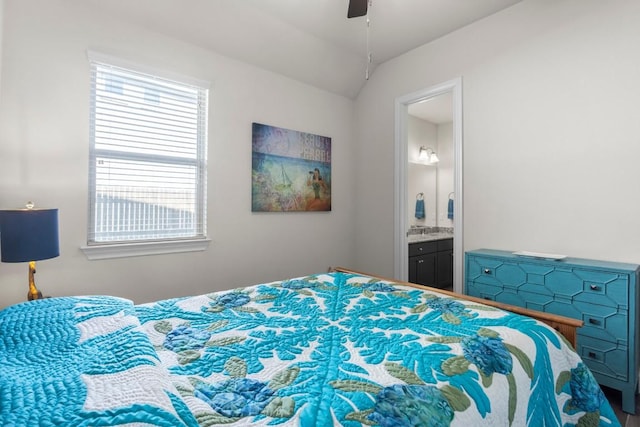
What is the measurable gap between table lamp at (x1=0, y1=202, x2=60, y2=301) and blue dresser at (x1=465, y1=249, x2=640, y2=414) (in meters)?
3.02

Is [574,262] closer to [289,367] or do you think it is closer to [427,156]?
[289,367]

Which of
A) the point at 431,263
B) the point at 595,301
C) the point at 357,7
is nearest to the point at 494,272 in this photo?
the point at 595,301

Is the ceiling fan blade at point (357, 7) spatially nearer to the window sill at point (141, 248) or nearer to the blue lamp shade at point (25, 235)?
the window sill at point (141, 248)

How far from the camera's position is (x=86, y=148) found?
2.21 m

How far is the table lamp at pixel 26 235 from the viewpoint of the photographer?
5.43 ft

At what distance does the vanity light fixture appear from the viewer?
485cm

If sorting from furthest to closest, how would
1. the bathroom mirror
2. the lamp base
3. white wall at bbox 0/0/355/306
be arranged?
1. the bathroom mirror
2. white wall at bbox 0/0/355/306
3. the lamp base

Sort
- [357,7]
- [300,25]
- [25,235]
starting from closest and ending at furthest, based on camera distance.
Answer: [25,235] → [357,7] → [300,25]

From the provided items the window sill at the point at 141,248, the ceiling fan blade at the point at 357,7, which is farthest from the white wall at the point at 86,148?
the ceiling fan blade at the point at 357,7

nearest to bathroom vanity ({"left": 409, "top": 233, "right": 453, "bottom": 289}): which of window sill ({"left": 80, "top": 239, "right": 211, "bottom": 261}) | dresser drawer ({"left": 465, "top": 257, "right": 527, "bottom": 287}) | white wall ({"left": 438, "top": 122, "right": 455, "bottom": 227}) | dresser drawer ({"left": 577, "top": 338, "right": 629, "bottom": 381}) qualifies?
white wall ({"left": 438, "top": 122, "right": 455, "bottom": 227})

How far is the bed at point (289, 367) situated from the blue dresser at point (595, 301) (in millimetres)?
781

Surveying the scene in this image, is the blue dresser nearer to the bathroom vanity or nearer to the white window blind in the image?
the bathroom vanity

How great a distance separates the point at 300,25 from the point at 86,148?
2091 millimetres

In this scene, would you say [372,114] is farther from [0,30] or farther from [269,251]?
[0,30]
